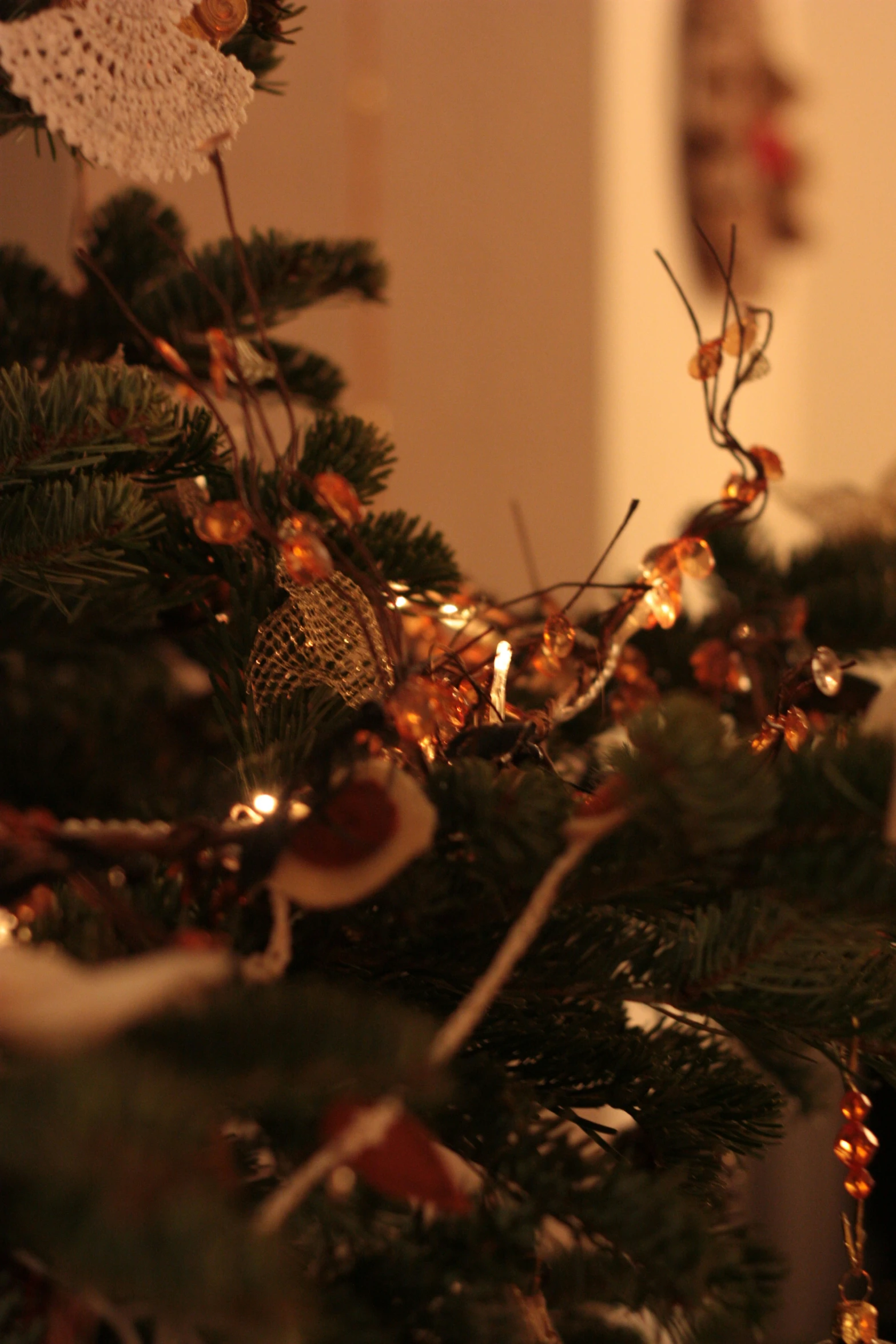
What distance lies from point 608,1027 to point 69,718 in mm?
283

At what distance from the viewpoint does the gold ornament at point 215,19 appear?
31cm

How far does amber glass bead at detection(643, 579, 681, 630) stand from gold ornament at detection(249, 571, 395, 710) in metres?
0.09

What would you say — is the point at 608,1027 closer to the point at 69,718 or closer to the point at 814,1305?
the point at 69,718

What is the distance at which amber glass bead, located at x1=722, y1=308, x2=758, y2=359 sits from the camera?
14.3 inches

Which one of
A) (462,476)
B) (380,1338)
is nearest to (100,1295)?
(380,1338)

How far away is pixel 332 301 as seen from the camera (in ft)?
1.55

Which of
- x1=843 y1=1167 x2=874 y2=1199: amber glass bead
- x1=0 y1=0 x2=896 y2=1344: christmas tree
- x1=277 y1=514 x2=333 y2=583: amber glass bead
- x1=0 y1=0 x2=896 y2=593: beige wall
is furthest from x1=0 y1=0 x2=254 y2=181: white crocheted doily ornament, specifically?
x1=0 y1=0 x2=896 y2=593: beige wall

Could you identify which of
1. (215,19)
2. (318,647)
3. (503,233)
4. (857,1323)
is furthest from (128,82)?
(503,233)

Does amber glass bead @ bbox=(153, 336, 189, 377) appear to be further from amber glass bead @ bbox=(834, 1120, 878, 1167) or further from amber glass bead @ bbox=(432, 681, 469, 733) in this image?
amber glass bead @ bbox=(834, 1120, 878, 1167)

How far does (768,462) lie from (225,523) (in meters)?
0.19

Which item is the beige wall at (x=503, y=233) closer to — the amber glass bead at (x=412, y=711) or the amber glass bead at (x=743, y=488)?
the amber glass bead at (x=743, y=488)

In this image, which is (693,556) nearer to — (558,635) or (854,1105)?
(558,635)

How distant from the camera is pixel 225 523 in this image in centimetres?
30

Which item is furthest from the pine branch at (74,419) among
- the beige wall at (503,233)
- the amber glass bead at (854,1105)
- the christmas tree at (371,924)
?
the beige wall at (503,233)
